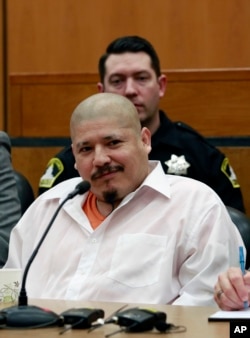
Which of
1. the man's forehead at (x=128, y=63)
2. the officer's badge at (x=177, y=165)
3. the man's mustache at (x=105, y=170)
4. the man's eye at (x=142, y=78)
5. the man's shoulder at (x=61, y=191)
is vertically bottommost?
the officer's badge at (x=177, y=165)

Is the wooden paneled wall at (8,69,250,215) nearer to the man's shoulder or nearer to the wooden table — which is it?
the man's shoulder

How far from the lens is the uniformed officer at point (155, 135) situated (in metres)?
4.16

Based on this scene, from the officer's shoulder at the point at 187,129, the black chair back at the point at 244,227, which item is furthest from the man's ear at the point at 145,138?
the officer's shoulder at the point at 187,129

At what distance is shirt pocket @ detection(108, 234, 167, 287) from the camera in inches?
108

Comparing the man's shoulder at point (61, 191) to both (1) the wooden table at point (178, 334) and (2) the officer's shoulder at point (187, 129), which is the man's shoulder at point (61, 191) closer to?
(1) the wooden table at point (178, 334)

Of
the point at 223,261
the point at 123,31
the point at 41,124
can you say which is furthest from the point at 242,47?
the point at 223,261

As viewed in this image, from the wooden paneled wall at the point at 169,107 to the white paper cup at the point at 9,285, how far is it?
215cm

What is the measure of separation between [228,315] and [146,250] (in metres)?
0.71

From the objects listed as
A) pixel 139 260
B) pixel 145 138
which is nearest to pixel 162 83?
pixel 145 138

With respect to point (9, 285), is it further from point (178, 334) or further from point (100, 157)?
point (178, 334)

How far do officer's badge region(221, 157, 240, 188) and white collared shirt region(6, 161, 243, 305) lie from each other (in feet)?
3.86

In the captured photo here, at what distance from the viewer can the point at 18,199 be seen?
11.7 feet

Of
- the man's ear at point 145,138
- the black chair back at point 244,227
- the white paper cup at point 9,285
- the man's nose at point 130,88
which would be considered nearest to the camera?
the white paper cup at point 9,285

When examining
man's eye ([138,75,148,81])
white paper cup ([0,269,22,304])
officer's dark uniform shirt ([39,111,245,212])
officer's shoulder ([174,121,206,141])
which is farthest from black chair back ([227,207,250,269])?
man's eye ([138,75,148,81])
